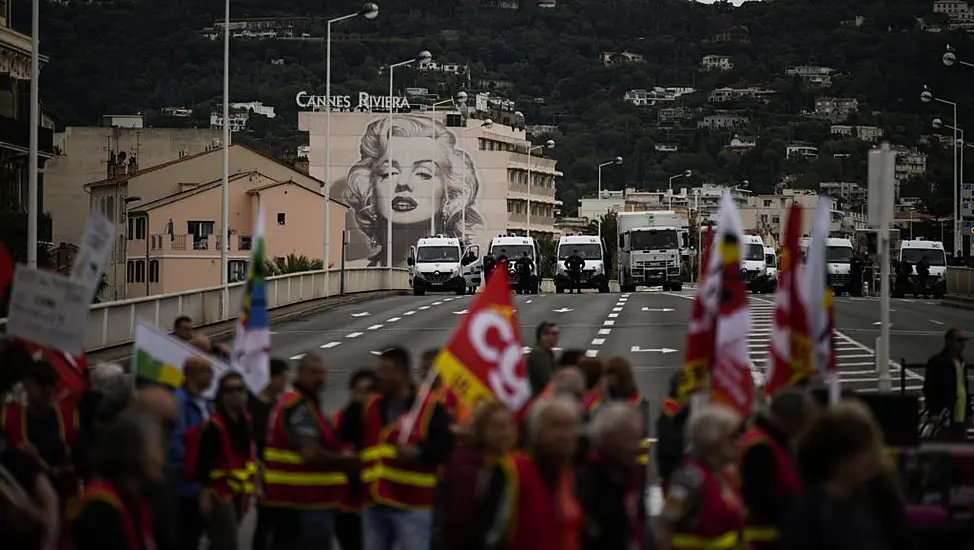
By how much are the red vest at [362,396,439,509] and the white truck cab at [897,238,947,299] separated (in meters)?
58.2

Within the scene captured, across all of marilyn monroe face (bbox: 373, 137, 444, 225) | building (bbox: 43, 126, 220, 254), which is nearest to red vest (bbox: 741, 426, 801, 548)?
building (bbox: 43, 126, 220, 254)

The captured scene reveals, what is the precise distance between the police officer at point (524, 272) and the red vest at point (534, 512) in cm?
5826

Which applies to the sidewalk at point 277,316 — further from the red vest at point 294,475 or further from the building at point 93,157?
the building at point 93,157

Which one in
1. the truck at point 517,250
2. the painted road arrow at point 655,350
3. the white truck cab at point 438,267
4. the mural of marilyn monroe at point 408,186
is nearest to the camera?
the painted road arrow at point 655,350

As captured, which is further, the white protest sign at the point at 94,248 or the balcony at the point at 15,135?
the balcony at the point at 15,135

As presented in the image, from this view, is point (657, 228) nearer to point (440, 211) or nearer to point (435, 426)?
point (435, 426)

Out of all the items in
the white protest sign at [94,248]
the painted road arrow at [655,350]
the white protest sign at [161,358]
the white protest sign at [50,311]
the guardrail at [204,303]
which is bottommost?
the painted road arrow at [655,350]


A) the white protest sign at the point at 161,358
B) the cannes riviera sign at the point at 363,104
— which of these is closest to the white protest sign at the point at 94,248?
the white protest sign at the point at 161,358

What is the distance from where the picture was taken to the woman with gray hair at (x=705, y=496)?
8.91 m

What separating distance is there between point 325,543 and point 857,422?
484 centimetres

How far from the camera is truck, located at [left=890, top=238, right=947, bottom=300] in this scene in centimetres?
6781

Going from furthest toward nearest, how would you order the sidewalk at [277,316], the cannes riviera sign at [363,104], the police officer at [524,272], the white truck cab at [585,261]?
the cannes riviera sign at [363,104], the white truck cab at [585,261], the police officer at [524,272], the sidewalk at [277,316]

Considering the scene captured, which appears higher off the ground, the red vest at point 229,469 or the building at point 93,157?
the building at point 93,157

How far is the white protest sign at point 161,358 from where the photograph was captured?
13016mm
